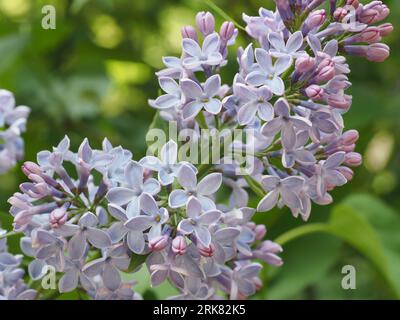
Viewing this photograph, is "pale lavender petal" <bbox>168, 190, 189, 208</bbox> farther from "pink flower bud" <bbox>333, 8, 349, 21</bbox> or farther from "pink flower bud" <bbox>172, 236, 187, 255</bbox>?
"pink flower bud" <bbox>333, 8, 349, 21</bbox>

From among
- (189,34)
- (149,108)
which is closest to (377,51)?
(189,34)

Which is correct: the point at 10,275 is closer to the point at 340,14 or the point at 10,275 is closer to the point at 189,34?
the point at 189,34

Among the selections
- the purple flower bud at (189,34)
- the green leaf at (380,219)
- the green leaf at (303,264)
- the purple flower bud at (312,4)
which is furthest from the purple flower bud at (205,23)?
the green leaf at (380,219)

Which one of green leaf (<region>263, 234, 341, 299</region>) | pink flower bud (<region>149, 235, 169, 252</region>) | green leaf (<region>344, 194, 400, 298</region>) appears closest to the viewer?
pink flower bud (<region>149, 235, 169, 252</region>)

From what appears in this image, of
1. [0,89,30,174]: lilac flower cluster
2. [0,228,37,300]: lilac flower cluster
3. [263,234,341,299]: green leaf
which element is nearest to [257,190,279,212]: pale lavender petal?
[0,228,37,300]: lilac flower cluster
